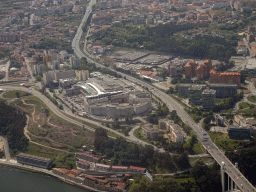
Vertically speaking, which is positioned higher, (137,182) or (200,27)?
(200,27)

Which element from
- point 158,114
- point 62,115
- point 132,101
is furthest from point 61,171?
point 132,101

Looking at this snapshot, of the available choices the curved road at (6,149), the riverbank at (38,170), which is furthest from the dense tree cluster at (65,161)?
the curved road at (6,149)

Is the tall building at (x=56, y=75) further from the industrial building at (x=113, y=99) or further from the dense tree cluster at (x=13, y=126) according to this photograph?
the dense tree cluster at (x=13, y=126)

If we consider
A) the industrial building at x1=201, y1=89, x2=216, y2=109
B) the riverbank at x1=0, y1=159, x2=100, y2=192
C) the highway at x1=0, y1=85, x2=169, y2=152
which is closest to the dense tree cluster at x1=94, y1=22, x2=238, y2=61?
the industrial building at x1=201, y1=89, x2=216, y2=109

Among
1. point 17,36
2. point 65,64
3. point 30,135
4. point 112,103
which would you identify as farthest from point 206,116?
point 17,36

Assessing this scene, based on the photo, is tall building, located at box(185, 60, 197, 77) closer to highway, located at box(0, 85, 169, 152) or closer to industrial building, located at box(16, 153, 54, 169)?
highway, located at box(0, 85, 169, 152)

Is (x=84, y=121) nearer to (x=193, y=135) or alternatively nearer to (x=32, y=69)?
(x=193, y=135)
